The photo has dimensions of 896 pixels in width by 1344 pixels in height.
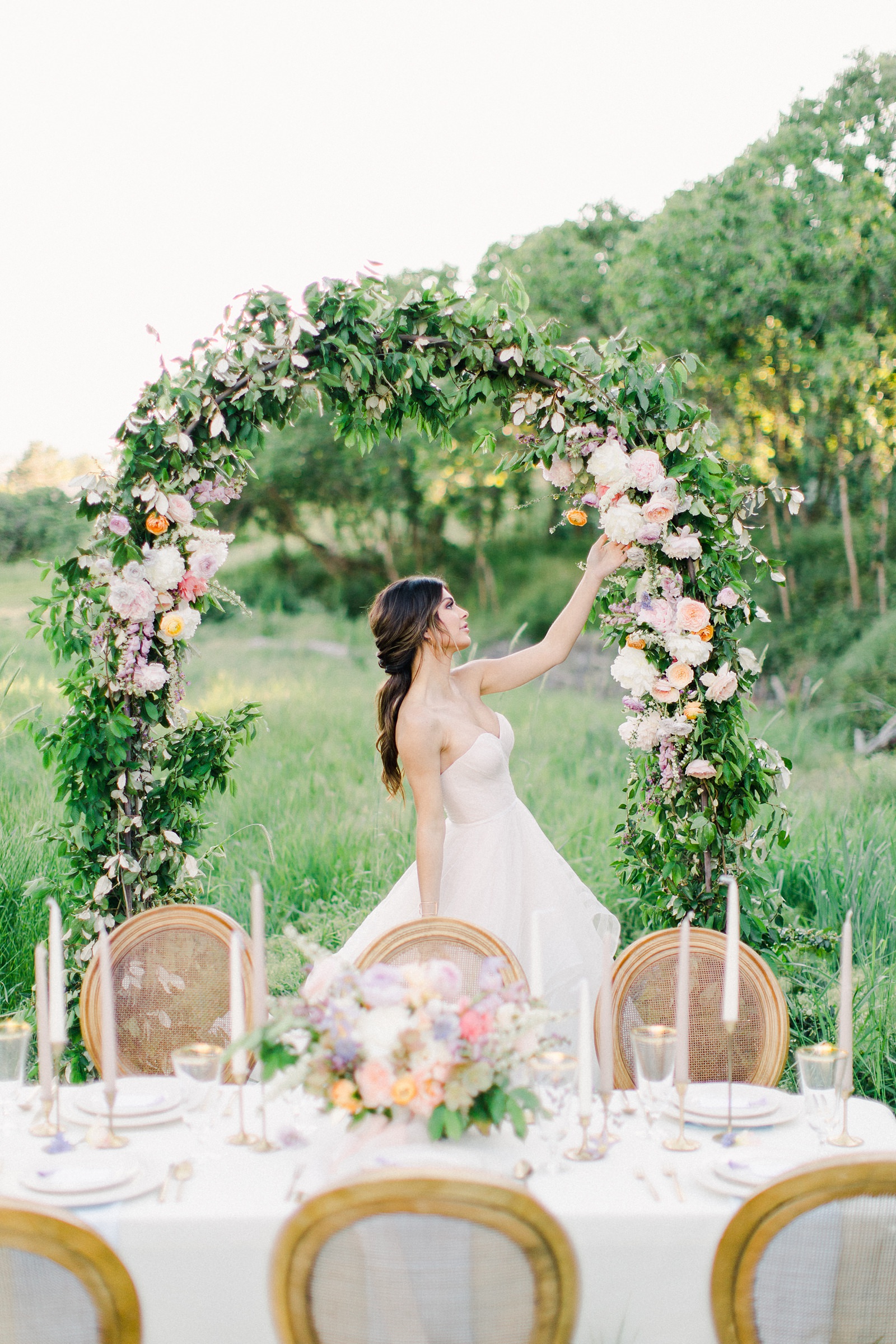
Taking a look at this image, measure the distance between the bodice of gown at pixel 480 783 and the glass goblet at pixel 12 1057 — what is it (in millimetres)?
1633

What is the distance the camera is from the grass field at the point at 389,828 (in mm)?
4277

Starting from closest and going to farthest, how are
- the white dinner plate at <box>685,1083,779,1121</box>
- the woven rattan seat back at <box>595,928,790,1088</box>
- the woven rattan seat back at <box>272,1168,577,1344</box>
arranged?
the woven rattan seat back at <box>272,1168,577,1344</box>, the white dinner plate at <box>685,1083,779,1121</box>, the woven rattan seat back at <box>595,928,790,1088</box>

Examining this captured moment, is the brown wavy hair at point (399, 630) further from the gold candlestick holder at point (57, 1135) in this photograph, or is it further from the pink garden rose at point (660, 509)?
the gold candlestick holder at point (57, 1135)

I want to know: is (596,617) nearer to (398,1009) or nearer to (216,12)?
(398,1009)

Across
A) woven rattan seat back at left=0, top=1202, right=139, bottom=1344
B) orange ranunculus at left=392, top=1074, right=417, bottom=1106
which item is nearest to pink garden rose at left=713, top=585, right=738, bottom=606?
orange ranunculus at left=392, top=1074, right=417, bottom=1106

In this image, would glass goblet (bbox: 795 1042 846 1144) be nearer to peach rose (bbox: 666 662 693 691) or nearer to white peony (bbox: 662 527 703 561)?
peach rose (bbox: 666 662 693 691)

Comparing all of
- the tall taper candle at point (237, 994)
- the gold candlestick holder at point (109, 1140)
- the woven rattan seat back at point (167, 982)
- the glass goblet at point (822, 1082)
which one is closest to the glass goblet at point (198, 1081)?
the tall taper candle at point (237, 994)

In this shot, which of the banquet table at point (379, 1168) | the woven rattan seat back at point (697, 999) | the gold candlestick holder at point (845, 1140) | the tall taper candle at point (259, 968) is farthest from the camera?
the woven rattan seat back at point (697, 999)

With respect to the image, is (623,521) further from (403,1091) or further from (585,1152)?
(403,1091)

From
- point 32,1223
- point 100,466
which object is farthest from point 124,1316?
point 100,466

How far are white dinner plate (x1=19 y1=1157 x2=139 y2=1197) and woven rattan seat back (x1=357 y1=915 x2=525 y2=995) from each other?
88 centimetres

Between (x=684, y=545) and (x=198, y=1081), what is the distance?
218cm

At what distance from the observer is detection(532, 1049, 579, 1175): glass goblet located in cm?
183

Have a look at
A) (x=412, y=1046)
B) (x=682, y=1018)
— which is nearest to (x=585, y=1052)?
A: (x=682, y=1018)
